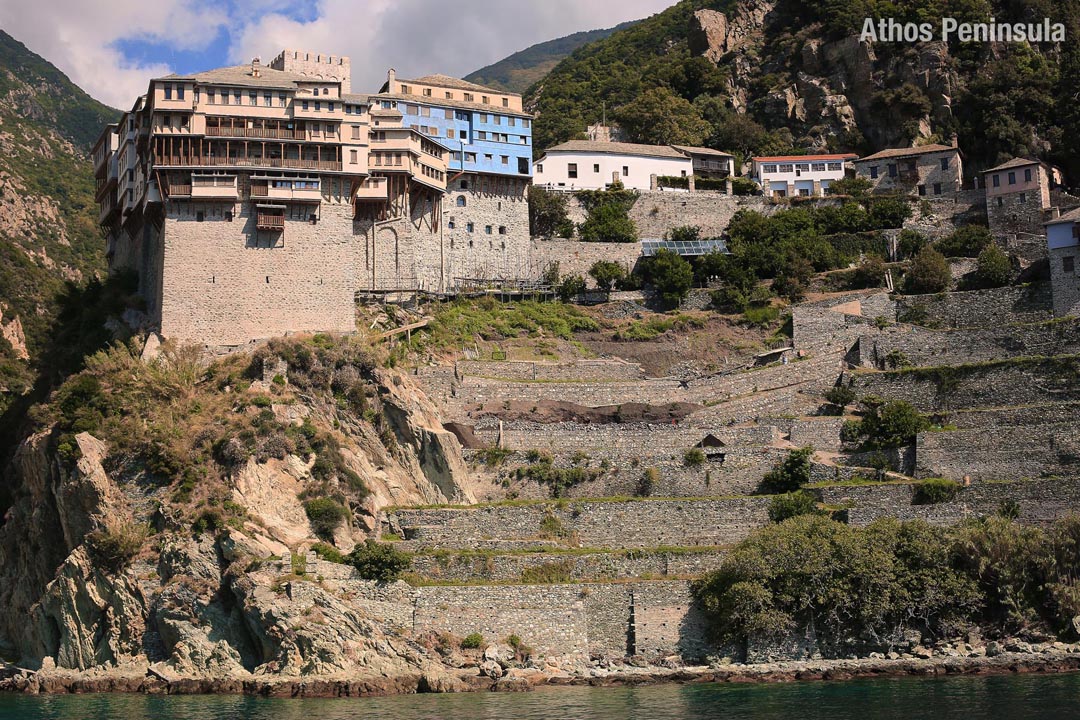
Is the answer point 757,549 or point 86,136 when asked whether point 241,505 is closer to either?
point 757,549

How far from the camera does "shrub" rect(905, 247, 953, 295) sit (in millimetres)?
71750

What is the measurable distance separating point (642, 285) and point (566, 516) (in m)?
24.0

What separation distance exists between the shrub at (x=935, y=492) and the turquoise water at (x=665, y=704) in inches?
364

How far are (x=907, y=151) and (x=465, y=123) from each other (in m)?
26.6

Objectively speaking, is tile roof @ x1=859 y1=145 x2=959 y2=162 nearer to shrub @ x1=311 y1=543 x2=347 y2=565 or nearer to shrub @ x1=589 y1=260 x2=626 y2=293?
shrub @ x1=589 y1=260 x2=626 y2=293

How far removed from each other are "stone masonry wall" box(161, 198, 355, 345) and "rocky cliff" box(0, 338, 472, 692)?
2294 millimetres

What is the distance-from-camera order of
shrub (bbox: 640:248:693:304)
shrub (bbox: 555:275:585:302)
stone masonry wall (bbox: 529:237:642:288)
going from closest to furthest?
shrub (bbox: 640:248:693:304)
shrub (bbox: 555:275:585:302)
stone masonry wall (bbox: 529:237:642:288)

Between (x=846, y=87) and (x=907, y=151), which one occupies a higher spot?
Result: (x=846, y=87)

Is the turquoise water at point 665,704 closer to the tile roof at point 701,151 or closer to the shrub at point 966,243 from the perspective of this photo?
the shrub at point 966,243

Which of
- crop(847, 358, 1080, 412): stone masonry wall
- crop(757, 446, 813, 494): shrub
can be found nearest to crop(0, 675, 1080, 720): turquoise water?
crop(757, 446, 813, 494): shrub

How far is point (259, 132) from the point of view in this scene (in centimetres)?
6250

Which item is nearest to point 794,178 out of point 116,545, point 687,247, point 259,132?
point 687,247

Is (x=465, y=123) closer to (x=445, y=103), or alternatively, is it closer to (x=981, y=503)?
(x=445, y=103)

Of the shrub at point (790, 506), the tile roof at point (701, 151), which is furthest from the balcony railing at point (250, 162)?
the tile roof at point (701, 151)
